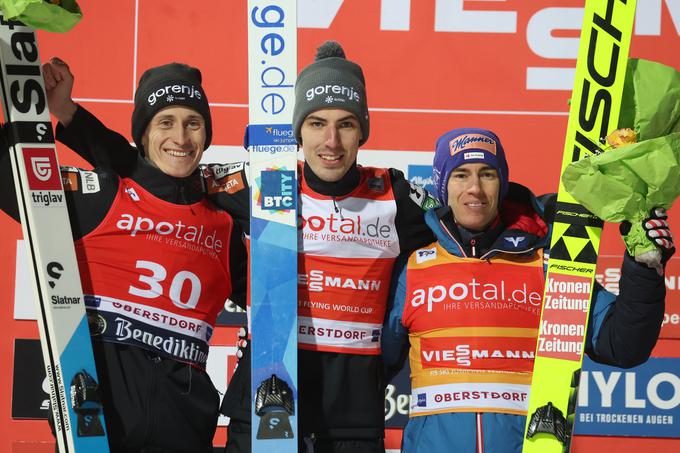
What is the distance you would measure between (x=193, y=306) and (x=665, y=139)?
4.66 ft

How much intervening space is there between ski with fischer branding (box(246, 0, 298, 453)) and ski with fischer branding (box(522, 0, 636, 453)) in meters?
0.74

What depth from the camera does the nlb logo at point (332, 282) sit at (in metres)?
3.00

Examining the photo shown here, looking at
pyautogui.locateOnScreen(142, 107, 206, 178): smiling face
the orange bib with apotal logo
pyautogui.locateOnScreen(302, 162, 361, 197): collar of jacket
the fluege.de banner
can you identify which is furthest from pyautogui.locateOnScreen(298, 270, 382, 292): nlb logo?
the fluege.de banner

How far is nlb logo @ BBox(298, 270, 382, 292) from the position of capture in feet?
9.85

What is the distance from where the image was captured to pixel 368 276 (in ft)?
9.86

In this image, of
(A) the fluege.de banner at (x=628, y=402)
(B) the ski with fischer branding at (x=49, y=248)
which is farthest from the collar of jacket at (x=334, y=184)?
(A) the fluege.de banner at (x=628, y=402)

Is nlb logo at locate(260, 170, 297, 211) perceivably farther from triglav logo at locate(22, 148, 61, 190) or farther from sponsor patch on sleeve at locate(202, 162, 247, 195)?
triglav logo at locate(22, 148, 61, 190)

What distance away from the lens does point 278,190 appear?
10.1 ft

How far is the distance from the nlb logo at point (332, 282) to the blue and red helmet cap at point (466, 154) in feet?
1.12

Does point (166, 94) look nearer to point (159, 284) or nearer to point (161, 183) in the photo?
point (161, 183)

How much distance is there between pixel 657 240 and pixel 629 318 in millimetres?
249

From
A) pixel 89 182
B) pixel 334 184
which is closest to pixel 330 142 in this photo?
pixel 334 184

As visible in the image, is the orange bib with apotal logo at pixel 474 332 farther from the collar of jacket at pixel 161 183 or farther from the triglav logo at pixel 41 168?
the triglav logo at pixel 41 168

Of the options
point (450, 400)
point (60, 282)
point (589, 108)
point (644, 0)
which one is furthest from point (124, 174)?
point (644, 0)
